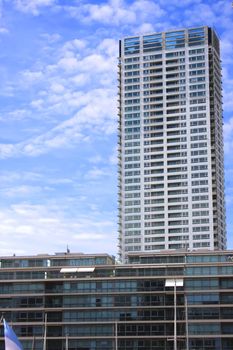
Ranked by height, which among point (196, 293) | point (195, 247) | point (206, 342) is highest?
point (195, 247)

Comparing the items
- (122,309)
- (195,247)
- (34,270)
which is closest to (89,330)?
(122,309)

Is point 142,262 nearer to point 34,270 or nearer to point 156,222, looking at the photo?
point 34,270

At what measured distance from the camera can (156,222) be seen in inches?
7800

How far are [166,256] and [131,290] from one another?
893 centimetres

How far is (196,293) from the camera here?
124 meters

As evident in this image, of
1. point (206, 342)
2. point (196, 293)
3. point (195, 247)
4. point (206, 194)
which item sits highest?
point (206, 194)

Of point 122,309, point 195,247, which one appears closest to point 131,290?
point 122,309

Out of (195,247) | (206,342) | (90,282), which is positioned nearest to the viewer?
(206,342)

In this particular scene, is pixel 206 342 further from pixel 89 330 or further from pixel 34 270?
pixel 34 270

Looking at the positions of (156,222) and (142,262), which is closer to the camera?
(142,262)

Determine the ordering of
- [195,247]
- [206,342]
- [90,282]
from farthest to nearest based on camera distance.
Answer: [195,247] → [90,282] → [206,342]

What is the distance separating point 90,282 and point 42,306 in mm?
9670

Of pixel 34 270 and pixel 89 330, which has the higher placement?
pixel 34 270

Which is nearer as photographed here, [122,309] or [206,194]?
[122,309]
